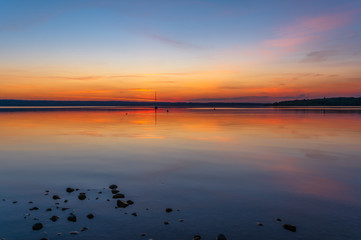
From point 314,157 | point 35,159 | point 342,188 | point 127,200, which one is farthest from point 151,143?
point 342,188

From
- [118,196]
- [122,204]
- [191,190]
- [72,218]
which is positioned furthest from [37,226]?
[191,190]

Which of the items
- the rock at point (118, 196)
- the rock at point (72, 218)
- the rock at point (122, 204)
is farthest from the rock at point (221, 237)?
the rock at point (118, 196)

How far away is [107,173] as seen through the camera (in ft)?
45.4

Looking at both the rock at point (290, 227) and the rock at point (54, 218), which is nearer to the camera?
the rock at point (290, 227)

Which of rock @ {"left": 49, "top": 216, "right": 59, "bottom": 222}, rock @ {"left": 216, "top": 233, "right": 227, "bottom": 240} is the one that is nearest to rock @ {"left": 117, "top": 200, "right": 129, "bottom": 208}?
rock @ {"left": 49, "top": 216, "right": 59, "bottom": 222}

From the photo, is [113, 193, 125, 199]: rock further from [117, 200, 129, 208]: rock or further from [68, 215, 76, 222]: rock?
[68, 215, 76, 222]: rock

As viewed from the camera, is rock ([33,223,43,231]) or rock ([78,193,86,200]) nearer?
rock ([33,223,43,231])

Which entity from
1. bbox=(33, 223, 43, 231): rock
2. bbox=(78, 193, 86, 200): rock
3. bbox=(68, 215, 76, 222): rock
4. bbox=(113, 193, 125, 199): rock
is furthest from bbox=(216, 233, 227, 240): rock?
bbox=(78, 193, 86, 200): rock

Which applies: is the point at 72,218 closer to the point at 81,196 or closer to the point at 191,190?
the point at 81,196

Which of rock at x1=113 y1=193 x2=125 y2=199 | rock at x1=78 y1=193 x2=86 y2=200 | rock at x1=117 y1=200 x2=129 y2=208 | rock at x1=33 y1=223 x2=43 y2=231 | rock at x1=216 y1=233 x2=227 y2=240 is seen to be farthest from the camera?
rock at x1=113 y1=193 x2=125 y2=199

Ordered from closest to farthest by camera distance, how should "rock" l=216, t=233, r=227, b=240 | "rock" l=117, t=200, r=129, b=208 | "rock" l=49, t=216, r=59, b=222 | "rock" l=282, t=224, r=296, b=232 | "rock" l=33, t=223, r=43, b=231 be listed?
"rock" l=216, t=233, r=227, b=240 < "rock" l=33, t=223, r=43, b=231 < "rock" l=282, t=224, r=296, b=232 < "rock" l=49, t=216, r=59, b=222 < "rock" l=117, t=200, r=129, b=208

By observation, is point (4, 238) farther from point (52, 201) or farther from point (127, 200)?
point (127, 200)

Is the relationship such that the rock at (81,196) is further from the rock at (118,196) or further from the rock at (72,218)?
the rock at (72,218)

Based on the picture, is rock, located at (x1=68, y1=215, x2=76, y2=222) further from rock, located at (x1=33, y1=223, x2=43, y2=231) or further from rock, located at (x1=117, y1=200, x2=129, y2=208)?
rock, located at (x1=117, y1=200, x2=129, y2=208)
